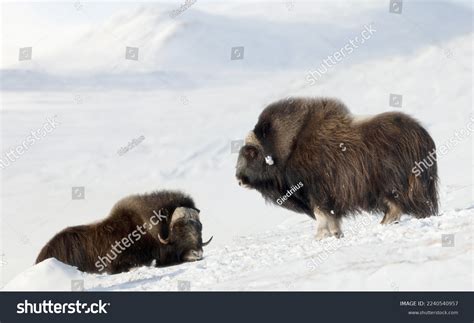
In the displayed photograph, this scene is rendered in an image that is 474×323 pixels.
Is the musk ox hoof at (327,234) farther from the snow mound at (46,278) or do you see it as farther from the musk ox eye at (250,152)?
the snow mound at (46,278)

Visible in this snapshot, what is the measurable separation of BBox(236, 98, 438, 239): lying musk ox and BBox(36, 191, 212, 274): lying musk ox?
926 millimetres

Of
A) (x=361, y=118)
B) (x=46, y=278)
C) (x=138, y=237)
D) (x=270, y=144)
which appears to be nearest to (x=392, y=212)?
(x=361, y=118)

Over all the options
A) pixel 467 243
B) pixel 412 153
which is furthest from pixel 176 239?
pixel 467 243

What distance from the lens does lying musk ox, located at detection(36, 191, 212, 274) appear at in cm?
625

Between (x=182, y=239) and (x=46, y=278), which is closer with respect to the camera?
(x=46, y=278)

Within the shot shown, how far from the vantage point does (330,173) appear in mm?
5562

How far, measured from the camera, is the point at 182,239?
623 centimetres

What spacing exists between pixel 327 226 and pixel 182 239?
1.26 metres
